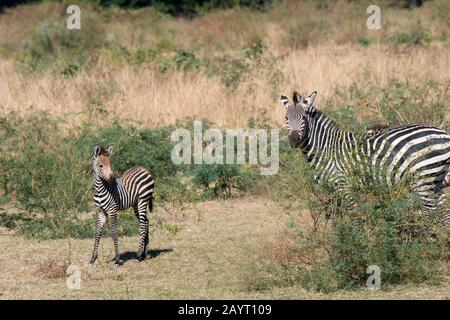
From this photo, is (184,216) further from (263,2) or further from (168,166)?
(263,2)

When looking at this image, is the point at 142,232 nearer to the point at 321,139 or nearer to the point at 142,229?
the point at 142,229

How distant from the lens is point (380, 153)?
10516 mm

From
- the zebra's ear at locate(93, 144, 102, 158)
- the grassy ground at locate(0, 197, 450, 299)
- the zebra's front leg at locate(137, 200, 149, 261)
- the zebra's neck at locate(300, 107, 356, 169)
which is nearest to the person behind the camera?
the grassy ground at locate(0, 197, 450, 299)

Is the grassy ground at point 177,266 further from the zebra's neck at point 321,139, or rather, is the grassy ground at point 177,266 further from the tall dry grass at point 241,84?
the tall dry grass at point 241,84

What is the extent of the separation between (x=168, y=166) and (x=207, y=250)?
3.54m

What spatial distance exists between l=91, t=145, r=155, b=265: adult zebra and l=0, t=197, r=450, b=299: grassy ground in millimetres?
279

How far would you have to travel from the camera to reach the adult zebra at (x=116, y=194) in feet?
34.0

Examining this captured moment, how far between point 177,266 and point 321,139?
2.22 meters

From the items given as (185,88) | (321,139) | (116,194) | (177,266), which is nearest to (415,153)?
(321,139)

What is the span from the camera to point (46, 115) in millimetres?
15844

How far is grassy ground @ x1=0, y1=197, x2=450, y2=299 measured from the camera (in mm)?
9078

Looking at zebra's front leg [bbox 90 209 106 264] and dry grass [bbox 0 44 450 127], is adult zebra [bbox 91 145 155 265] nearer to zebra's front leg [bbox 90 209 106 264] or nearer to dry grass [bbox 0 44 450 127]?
zebra's front leg [bbox 90 209 106 264]

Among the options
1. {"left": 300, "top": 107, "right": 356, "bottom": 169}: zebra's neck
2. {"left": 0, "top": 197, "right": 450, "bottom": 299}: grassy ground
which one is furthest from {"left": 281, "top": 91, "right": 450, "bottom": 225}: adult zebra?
{"left": 0, "top": 197, "right": 450, "bottom": 299}: grassy ground

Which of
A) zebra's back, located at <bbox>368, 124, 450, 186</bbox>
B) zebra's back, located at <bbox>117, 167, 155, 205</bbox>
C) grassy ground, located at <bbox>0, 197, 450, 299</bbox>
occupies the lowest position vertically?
grassy ground, located at <bbox>0, 197, 450, 299</bbox>
